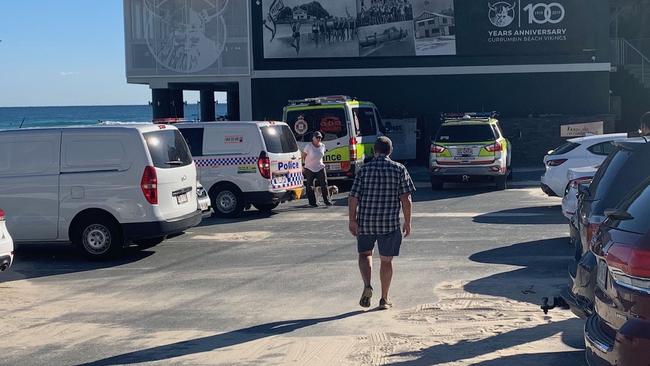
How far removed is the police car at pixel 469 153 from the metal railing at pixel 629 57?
1362 cm

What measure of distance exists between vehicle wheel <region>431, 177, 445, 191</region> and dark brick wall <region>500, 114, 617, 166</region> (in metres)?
7.92

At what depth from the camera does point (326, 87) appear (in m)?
31.8

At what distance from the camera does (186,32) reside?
31.8m

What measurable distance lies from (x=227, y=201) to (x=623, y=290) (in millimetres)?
13237

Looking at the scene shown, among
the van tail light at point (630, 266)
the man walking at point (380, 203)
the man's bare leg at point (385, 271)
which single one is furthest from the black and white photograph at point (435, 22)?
the van tail light at point (630, 266)

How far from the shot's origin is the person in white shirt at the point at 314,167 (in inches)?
760

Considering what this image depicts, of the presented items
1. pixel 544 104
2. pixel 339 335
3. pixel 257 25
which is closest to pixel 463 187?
pixel 544 104

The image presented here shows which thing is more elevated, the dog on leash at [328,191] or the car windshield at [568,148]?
the car windshield at [568,148]

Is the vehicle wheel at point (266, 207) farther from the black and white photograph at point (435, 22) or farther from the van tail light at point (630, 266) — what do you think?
the black and white photograph at point (435, 22)

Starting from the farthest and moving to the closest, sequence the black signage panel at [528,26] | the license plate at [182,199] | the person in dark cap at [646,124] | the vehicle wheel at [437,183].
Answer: the black signage panel at [528,26]
the vehicle wheel at [437,183]
the license plate at [182,199]
the person in dark cap at [646,124]

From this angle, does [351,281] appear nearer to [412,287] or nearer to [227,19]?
[412,287]

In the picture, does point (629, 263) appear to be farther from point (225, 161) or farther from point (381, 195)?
point (225, 161)

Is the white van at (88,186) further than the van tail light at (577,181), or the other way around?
the white van at (88,186)

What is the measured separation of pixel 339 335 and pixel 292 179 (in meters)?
9.77
